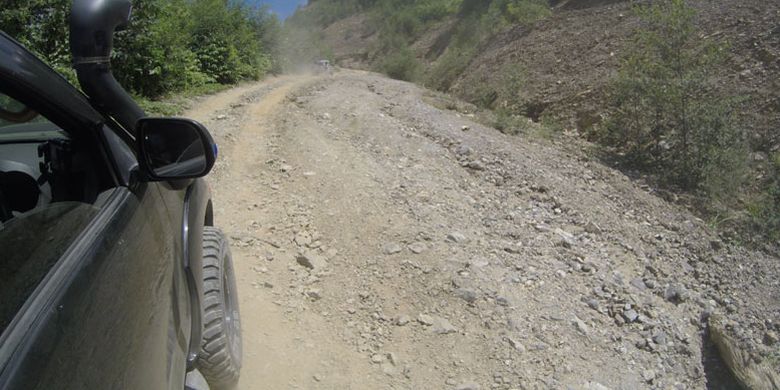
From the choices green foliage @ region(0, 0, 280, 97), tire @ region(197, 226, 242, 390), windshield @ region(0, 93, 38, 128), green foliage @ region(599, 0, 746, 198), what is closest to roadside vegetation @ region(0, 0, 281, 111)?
green foliage @ region(0, 0, 280, 97)

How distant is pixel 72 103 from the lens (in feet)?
4.31

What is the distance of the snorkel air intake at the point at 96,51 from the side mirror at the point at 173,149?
7.2 inches

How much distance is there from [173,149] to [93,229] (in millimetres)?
421

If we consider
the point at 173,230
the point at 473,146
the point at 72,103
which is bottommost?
the point at 473,146

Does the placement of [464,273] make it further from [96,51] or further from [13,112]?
[13,112]

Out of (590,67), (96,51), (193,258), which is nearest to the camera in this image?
(96,51)

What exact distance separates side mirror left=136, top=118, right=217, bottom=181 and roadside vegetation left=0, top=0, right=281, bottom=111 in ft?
22.9

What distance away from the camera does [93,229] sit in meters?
1.21

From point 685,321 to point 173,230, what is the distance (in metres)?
3.94

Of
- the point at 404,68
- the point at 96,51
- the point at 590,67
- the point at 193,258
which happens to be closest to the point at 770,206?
the point at 590,67

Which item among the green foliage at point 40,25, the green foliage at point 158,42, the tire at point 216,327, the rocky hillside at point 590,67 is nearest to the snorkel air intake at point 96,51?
the tire at point 216,327

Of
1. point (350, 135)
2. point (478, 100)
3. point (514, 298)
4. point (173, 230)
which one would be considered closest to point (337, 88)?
point (478, 100)

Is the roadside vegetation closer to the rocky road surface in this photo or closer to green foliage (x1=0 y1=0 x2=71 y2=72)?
green foliage (x1=0 y1=0 x2=71 y2=72)

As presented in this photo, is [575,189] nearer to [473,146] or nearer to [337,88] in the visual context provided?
[473,146]
